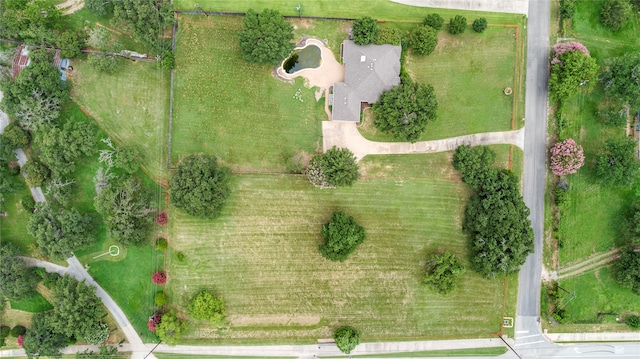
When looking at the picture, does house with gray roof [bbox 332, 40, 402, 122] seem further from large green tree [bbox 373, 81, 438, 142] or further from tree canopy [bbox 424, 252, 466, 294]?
tree canopy [bbox 424, 252, 466, 294]

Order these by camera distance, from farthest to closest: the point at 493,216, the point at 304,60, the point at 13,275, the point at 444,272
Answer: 1. the point at 304,60
2. the point at 444,272
3. the point at 493,216
4. the point at 13,275

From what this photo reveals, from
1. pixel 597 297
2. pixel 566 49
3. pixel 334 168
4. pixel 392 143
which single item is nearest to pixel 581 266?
pixel 597 297

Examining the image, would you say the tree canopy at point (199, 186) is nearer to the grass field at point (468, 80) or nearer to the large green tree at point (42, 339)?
the grass field at point (468, 80)

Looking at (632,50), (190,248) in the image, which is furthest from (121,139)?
(632,50)

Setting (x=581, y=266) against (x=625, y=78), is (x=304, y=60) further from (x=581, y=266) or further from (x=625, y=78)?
(x=581, y=266)

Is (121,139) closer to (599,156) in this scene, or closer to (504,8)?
(504,8)

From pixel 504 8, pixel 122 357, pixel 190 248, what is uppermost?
pixel 504 8

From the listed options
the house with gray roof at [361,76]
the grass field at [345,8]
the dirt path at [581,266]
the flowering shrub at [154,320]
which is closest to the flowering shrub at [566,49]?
the grass field at [345,8]
